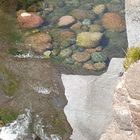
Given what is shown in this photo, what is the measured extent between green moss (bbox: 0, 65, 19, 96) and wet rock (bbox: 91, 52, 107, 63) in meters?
1.78

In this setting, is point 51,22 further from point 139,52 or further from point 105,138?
point 105,138

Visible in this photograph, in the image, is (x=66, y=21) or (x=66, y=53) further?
(x=66, y=21)

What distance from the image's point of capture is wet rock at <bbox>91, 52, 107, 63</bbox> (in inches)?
345

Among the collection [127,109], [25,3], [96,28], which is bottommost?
[96,28]

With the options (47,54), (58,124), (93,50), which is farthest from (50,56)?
(58,124)

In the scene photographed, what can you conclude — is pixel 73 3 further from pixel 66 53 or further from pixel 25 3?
pixel 66 53

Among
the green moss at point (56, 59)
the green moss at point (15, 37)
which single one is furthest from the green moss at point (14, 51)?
the green moss at point (56, 59)

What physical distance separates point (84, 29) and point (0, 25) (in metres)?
2.15

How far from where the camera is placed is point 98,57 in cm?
883

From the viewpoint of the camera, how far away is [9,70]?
8.66 meters

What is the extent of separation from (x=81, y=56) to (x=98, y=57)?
0.38 meters

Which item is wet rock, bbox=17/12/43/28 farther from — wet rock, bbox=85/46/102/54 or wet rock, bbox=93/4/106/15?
wet rock, bbox=85/46/102/54

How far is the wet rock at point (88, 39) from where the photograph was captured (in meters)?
9.19

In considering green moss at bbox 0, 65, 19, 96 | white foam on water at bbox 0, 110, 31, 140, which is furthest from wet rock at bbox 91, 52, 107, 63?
white foam on water at bbox 0, 110, 31, 140
